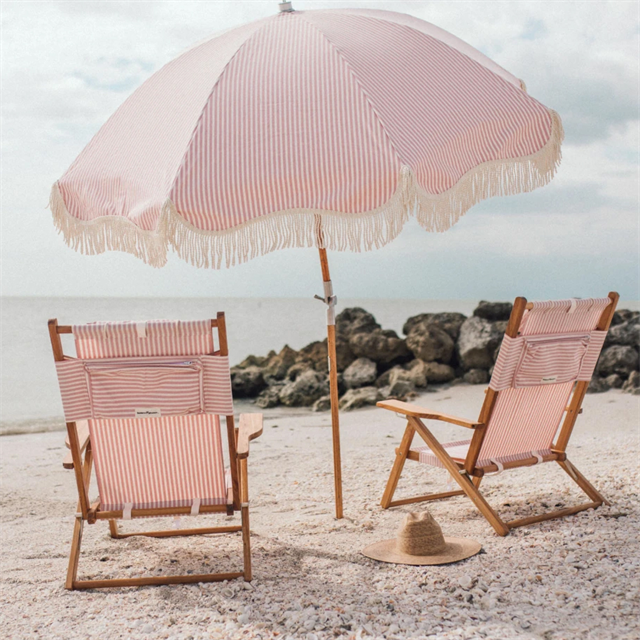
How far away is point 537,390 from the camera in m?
3.72

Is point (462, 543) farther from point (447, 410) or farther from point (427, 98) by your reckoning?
point (447, 410)

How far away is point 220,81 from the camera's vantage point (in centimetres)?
325

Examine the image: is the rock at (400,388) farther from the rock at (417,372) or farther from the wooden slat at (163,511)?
the wooden slat at (163,511)

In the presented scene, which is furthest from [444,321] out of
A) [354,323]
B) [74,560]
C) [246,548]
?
[74,560]

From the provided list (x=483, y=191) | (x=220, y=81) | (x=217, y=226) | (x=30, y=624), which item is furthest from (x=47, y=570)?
(x=483, y=191)

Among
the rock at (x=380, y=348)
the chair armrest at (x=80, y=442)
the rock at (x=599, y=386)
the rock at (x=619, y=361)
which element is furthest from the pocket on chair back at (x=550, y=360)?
the rock at (x=380, y=348)

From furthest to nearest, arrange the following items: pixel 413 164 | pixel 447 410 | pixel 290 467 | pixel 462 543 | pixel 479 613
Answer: pixel 447 410
pixel 290 467
pixel 462 543
pixel 413 164
pixel 479 613

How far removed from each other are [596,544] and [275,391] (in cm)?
790

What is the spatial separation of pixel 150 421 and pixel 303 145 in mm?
1407

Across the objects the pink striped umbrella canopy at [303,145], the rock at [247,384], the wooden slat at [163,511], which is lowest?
the rock at [247,384]

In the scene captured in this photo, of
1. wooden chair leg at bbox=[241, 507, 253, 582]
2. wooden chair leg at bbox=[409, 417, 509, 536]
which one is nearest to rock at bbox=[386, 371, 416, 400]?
wooden chair leg at bbox=[409, 417, 509, 536]

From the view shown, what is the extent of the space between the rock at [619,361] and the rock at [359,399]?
3105mm

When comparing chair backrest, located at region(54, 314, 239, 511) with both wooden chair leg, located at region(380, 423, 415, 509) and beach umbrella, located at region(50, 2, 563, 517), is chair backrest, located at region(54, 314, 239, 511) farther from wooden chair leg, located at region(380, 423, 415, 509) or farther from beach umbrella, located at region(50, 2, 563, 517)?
wooden chair leg, located at region(380, 423, 415, 509)

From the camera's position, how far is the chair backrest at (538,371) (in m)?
3.49
